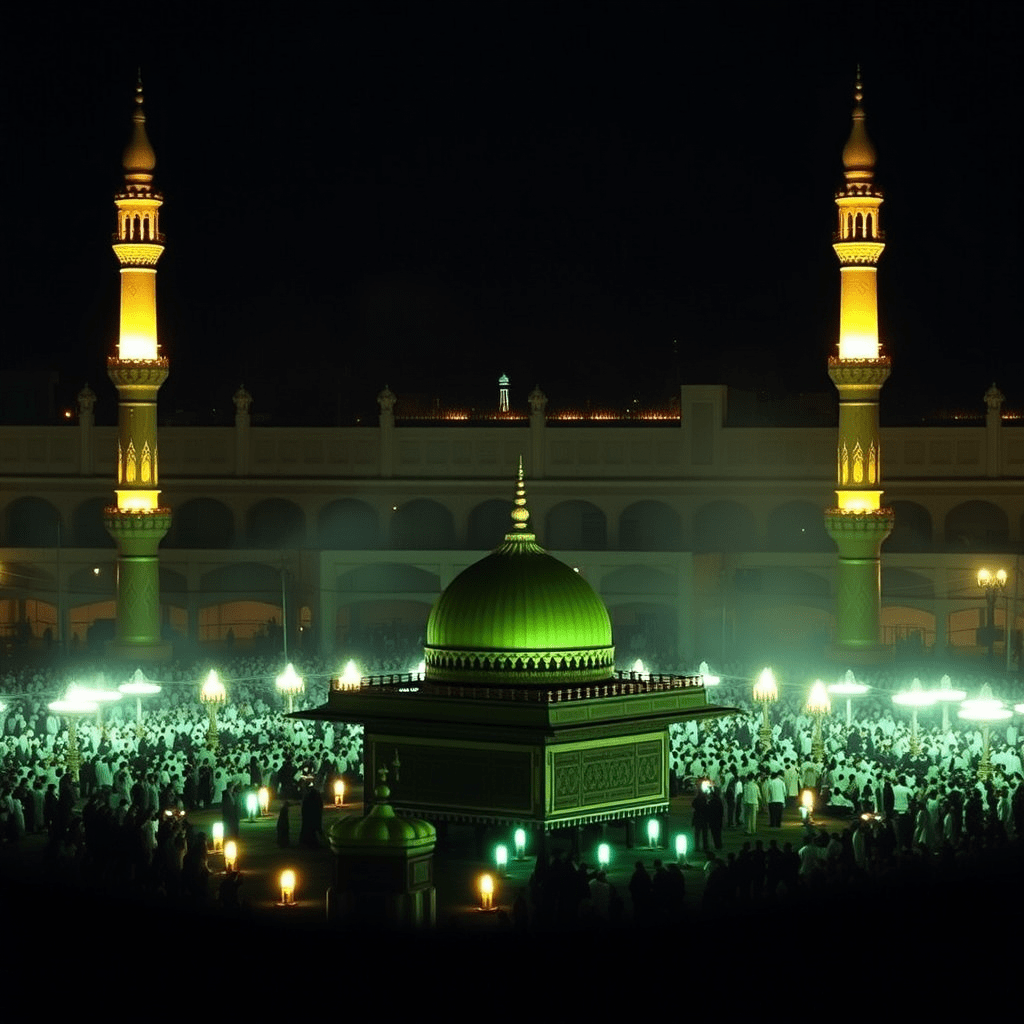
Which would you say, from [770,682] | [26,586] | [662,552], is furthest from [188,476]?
[770,682]

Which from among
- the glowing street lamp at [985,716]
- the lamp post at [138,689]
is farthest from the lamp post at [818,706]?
the lamp post at [138,689]

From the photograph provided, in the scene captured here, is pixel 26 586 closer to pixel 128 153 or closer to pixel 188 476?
pixel 188 476

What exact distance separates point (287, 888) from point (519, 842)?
3.52 meters

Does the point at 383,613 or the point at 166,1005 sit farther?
the point at 383,613

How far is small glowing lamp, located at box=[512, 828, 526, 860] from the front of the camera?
2573 centimetres

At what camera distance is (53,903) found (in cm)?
1714

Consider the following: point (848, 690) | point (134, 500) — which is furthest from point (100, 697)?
point (134, 500)

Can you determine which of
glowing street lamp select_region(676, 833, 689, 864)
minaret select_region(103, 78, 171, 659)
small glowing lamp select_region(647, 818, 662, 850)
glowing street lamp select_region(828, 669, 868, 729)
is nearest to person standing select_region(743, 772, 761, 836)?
small glowing lamp select_region(647, 818, 662, 850)

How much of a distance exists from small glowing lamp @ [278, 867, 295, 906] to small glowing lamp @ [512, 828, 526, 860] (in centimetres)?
333

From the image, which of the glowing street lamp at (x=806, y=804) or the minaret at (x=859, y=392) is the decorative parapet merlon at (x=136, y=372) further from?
the glowing street lamp at (x=806, y=804)

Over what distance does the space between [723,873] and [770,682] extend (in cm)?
903

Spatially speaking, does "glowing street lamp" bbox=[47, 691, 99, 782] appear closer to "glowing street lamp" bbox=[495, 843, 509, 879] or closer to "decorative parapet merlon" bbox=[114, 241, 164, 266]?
"glowing street lamp" bbox=[495, 843, 509, 879]

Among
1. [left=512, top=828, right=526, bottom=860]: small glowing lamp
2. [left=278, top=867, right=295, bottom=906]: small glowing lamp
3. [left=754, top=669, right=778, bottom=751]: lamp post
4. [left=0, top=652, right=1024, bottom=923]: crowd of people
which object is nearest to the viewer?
[left=0, top=652, right=1024, bottom=923]: crowd of people

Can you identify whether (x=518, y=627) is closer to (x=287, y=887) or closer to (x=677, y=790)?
(x=677, y=790)
